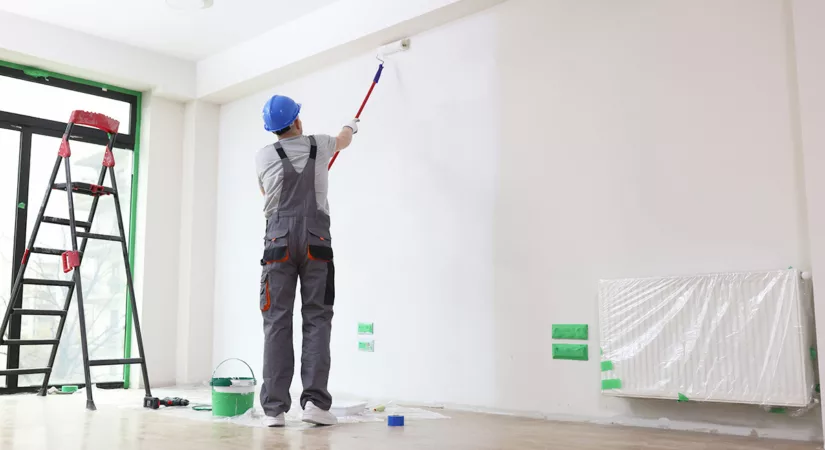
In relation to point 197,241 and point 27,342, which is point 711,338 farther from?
point 197,241

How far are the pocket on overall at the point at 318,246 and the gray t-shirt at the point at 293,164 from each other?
13cm

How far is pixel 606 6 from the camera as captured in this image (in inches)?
142

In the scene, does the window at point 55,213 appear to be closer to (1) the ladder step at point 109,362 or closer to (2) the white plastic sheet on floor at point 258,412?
(2) the white plastic sheet on floor at point 258,412

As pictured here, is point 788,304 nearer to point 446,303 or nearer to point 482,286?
point 482,286

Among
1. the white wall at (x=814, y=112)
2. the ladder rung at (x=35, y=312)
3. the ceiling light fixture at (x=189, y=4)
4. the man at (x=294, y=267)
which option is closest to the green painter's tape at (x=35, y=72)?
the ceiling light fixture at (x=189, y=4)

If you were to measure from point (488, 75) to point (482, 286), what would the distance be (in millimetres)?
1185

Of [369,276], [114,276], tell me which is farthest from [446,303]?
[114,276]

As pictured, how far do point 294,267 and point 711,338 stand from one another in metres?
1.80

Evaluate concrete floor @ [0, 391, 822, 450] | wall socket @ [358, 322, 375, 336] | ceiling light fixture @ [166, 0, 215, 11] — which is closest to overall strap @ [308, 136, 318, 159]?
concrete floor @ [0, 391, 822, 450]

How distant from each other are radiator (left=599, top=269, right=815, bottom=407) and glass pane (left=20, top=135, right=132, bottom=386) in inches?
152

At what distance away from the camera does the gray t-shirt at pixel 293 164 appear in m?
3.28

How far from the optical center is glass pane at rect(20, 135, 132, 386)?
5.16 m

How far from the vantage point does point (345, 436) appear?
2797 mm

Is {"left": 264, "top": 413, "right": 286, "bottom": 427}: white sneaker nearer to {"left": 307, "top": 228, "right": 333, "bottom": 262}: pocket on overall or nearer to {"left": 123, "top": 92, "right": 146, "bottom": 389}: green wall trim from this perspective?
{"left": 307, "top": 228, "right": 333, "bottom": 262}: pocket on overall
